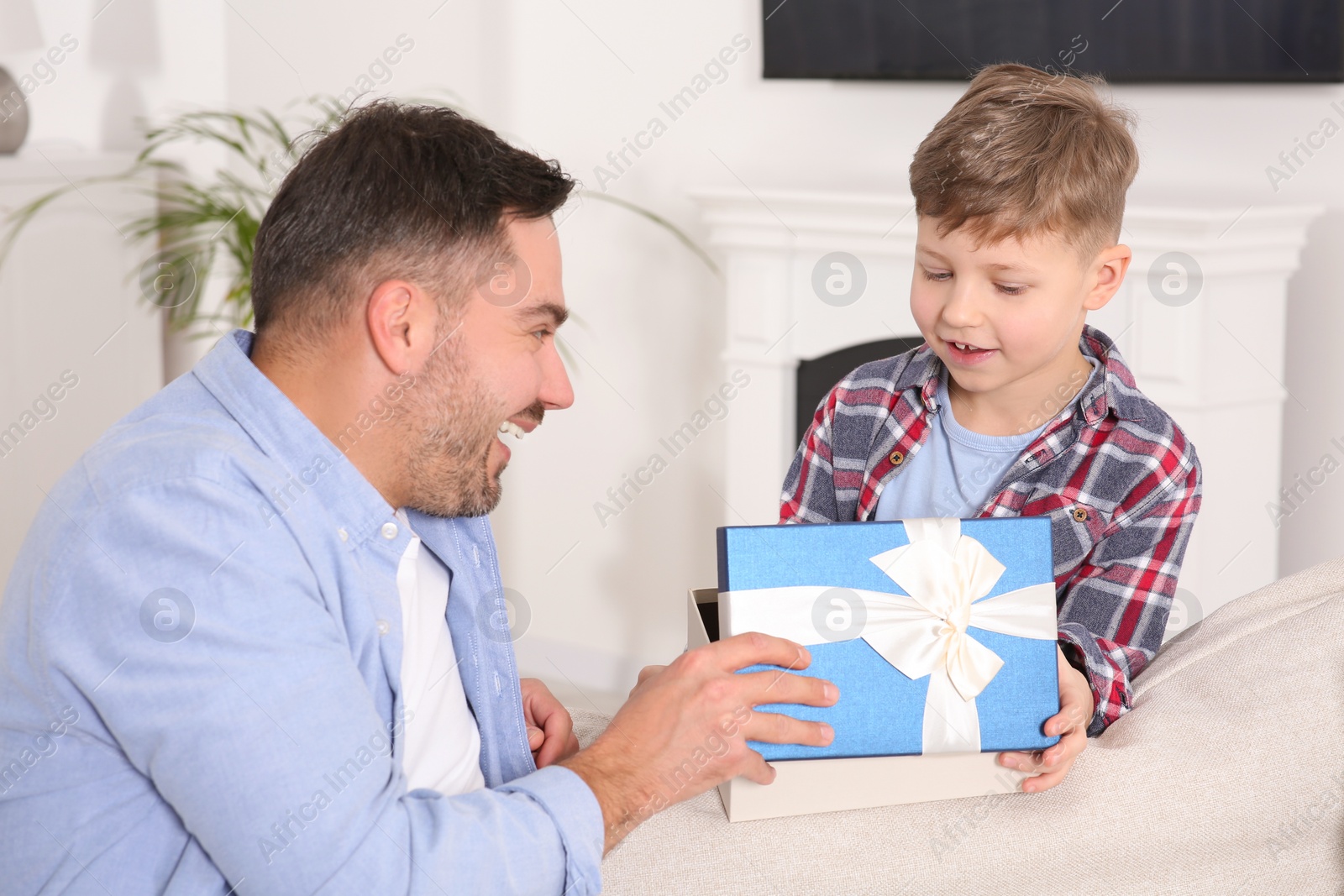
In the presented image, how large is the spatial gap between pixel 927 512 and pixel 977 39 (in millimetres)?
1402

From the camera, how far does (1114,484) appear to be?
1.29 metres

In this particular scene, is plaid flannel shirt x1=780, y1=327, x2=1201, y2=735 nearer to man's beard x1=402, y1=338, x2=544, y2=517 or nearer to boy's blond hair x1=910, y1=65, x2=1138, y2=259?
boy's blond hair x1=910, y1=65, x2=1138, y2=259

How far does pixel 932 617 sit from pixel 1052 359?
0.44 m

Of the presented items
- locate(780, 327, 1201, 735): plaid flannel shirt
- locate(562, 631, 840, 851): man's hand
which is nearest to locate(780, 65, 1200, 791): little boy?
locate(780, 327, 1201, 735): plaid flannel shirt

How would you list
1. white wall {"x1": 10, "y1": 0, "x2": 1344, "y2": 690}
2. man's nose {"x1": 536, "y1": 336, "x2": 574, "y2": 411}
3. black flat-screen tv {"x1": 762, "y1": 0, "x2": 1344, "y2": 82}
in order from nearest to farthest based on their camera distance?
1. man's nose {"x1": 536, "y1": 336, "x2": 574, "y2": 411}
2. black flat-screen tv {"x1": 762, "y1": 0, "x2": 1344, "y2": 82}
3. white wall {"x1": 10, "y1": 0, "x2": 1344, "y2": 690}

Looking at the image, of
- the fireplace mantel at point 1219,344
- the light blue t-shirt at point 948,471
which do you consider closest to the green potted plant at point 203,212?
the fireplace mantel at point 1219,344

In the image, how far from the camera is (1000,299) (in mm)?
1281

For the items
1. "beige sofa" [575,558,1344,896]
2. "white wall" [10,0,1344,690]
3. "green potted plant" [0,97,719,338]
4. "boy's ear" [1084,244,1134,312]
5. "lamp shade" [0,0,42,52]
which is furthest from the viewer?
"lamp shade" [0,0,42,52]

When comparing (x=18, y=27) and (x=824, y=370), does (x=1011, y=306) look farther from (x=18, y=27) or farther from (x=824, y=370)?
(x=18, y=27)

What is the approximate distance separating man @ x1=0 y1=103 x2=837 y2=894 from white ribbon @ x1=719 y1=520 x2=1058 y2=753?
0.03 metres

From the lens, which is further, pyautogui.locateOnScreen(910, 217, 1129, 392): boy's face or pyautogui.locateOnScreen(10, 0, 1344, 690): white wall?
pyautogui.locateOnScreen(10, 0, 1344, 690): white wall

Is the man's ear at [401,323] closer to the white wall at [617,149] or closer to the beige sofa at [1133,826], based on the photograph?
the beige sofa at [1133,826]

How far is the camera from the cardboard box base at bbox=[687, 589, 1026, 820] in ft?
3.33

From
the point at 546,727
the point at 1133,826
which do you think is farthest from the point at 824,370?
the point at 1133,826
